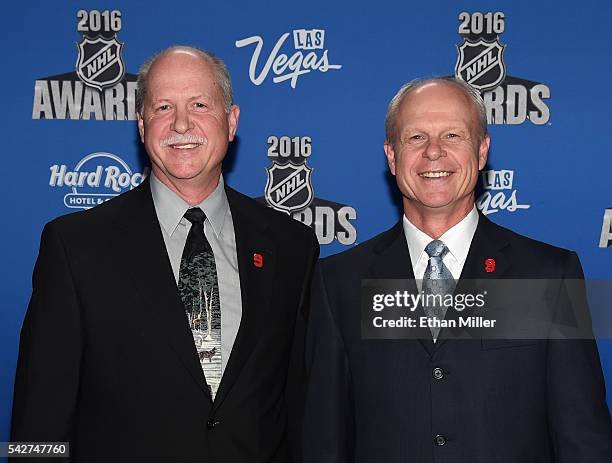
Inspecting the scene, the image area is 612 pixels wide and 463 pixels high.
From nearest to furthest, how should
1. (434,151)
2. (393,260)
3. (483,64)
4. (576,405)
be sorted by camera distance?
(576,405) → (434,151) → (393,260) → (483,64)

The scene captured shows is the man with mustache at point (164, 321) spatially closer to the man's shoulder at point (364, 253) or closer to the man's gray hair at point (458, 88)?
the man's shoulder at point (364, 253)

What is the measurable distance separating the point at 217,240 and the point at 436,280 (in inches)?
27.0

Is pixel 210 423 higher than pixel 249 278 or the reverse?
the reverse

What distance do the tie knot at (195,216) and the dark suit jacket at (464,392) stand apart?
0.48m

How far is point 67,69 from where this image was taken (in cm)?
366

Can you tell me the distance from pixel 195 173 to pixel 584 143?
206cm

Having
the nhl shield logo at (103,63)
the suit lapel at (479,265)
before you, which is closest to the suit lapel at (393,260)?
the suit lapel at (479,265)

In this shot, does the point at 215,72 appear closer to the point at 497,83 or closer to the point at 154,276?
the point at 154,276

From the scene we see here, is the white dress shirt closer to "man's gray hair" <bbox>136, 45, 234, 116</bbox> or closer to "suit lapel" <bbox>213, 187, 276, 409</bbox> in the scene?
"suit lapel" <bbox>213, 187, 276, 409</bbox>

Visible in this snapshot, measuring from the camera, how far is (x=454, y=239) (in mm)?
2150

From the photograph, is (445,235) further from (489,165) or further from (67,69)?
(67,69)

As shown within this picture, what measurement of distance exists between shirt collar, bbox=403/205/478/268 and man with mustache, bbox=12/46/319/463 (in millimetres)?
458

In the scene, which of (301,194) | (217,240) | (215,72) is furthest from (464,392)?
(301,194)

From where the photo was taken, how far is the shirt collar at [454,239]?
2146 millimetres
